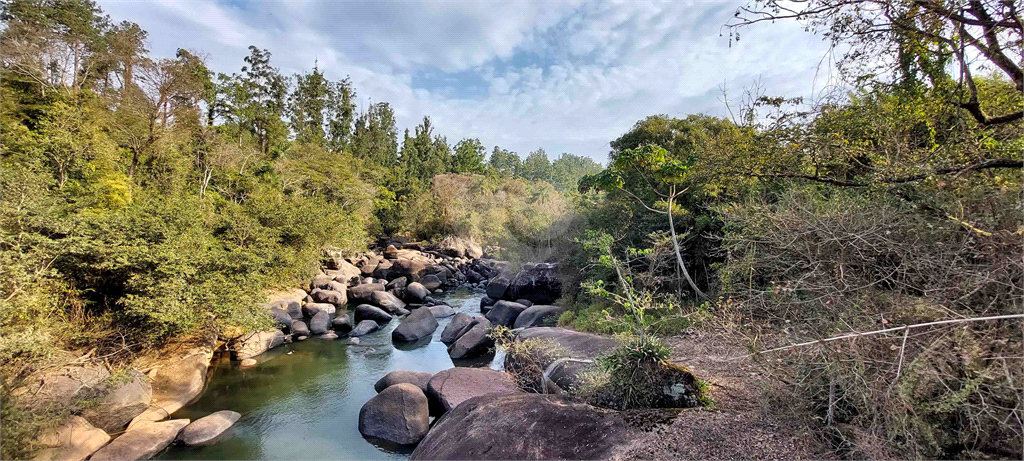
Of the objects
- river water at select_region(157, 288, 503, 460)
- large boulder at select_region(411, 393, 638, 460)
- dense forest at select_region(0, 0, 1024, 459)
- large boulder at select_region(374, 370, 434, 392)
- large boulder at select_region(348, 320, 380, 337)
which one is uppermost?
dense forest at select_region(0, 0, 1024, 459)

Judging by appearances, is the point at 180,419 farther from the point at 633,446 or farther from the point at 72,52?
the point at 72,52

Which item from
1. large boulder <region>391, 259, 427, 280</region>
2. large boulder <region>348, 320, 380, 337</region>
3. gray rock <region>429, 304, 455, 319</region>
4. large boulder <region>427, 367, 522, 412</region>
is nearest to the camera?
large boulder <region>427, 367, 522, 412</region>

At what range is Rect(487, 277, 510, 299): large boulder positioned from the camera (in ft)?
57.0

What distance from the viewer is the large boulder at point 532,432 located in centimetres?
375

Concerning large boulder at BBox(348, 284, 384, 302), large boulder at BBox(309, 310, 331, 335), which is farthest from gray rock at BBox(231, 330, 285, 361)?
large boulder at BBox(348, 284, 384, 302)

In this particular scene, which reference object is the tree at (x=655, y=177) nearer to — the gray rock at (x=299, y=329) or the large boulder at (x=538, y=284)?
the large boulder at (x=538, y=284)

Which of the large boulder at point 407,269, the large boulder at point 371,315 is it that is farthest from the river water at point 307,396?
the large boulder at point 407,269

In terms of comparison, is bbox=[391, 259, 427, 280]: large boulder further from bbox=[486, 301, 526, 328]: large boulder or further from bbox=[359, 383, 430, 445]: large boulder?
bbox=[359, 383, 430, 445]: large boulder

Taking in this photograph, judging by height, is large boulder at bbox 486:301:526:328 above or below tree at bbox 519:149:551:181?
below

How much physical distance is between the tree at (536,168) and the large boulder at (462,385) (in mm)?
63391

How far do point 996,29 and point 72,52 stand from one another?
21.9m

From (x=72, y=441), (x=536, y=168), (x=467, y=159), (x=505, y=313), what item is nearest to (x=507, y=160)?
(x=536, y=168)

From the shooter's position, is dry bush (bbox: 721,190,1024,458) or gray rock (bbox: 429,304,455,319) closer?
dry bush (bbox: 721,190,1024,458)

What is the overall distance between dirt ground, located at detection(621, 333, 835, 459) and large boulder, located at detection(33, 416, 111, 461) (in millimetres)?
7418
